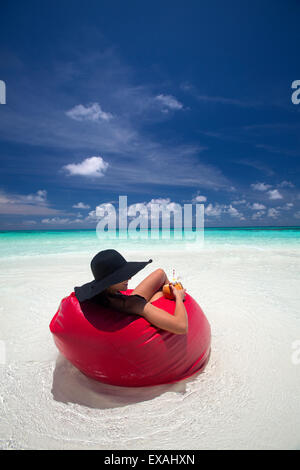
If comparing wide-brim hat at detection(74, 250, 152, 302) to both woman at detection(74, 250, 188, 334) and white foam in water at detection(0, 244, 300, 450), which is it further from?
white foam in water at detection(0, 244, 300, 450)

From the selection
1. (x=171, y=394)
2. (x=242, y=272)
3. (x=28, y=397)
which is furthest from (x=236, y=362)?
(x=242, y=272)

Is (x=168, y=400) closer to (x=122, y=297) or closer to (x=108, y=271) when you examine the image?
(x=122, y=297)

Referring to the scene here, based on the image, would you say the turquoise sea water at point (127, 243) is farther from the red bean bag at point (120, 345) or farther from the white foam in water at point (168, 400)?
the red bean bag at point (120, 345)

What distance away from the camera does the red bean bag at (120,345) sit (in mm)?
1760

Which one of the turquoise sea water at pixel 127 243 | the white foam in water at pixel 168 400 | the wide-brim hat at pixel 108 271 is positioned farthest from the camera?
the turquoise sea water at pixel 127 243

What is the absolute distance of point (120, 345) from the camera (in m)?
1.75

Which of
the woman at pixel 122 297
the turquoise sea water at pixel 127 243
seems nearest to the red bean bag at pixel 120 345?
the woman at pixel 122 297

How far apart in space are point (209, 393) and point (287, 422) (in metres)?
0.57

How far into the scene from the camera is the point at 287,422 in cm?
171

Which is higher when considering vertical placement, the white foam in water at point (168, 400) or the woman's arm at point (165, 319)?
the woman's arm at point (165, 319)

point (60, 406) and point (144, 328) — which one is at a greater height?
point (144, 328)

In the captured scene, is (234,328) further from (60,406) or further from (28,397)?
(28,397)

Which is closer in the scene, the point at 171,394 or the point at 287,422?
the point at 287,422
